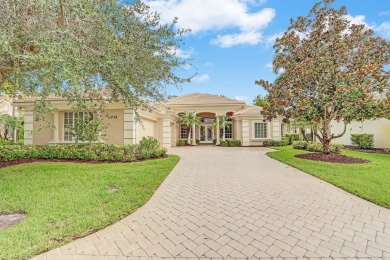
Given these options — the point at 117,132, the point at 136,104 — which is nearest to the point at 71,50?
the point at 136,104

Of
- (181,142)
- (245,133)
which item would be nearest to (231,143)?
(245,133)

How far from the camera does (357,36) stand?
1098cm

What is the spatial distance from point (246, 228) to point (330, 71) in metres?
9.87

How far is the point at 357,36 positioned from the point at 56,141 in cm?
1839

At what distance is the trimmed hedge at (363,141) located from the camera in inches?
710

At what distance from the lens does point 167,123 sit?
65.2 ft

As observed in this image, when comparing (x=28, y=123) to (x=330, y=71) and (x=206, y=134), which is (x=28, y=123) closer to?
(x=330, y=71)

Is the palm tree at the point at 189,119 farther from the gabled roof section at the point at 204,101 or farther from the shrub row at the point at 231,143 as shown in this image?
the shrub row at the point at 231,143

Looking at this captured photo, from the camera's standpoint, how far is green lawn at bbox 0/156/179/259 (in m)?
3.63

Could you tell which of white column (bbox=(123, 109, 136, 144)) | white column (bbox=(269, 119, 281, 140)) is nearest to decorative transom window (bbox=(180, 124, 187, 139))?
white column (bbox=(269, 119, 281, 140))

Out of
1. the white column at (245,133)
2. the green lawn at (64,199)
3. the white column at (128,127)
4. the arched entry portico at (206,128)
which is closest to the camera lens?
the green lawn at (64,199)

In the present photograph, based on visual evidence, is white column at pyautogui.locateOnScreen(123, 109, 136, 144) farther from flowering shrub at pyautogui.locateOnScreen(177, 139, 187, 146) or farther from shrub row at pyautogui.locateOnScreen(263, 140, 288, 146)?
shrub row at pyautogui.locateOnScreen(263, 140, 288, 146)

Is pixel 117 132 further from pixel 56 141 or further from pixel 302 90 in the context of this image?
pixel 302 90

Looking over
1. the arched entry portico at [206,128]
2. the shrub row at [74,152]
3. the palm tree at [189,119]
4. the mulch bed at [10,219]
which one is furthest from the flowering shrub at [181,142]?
the mulch bed at [10,219]
